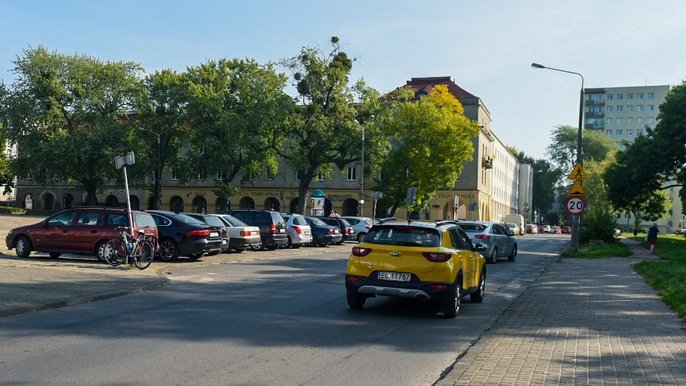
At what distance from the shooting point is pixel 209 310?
11078 mm

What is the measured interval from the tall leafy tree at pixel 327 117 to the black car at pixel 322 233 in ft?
53.0

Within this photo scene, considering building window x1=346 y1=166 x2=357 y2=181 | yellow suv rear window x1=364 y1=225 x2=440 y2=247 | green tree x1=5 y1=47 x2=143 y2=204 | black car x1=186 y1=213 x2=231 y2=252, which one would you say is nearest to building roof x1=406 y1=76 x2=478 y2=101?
building window x1=346 y1=166 x2=357 y2=181

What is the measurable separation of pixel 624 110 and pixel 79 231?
146318mm

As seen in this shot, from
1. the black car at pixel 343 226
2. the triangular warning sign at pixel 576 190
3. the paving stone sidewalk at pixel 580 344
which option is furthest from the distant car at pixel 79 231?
the black car at pixel 343 226

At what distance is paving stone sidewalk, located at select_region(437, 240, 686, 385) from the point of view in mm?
6801

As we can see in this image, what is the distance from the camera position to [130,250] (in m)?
17.6

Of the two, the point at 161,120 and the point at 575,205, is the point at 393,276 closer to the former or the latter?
the point at 575,205

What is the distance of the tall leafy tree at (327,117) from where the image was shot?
51.7 m

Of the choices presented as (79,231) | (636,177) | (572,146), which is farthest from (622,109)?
(79,231)

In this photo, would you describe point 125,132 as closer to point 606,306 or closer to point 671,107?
point 671,107

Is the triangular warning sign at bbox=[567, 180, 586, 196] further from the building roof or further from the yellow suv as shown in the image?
the building roof

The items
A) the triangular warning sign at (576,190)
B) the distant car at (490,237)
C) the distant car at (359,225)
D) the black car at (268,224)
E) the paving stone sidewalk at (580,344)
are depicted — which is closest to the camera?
the paving stone sidewalk at (580,344)

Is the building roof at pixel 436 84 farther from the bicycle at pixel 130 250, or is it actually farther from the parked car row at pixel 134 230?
the bicycle at pixel 130 250

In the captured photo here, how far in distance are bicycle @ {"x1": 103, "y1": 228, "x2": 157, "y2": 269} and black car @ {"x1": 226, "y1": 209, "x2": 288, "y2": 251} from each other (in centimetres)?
1061
